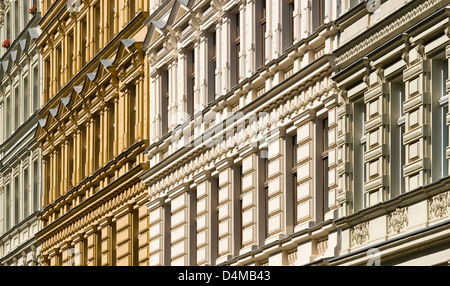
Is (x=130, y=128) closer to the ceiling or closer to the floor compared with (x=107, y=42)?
closer to the floor

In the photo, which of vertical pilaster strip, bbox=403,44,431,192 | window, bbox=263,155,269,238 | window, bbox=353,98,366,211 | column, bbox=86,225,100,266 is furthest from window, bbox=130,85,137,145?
vertical pilaster strip, bbox=403,44,431,192

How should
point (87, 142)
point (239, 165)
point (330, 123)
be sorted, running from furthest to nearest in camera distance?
point (87, 142) → point (239, 165) → point (330, 123)

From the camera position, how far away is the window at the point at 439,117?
987 inches

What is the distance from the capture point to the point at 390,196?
26.6 metres

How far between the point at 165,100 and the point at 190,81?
2.02m

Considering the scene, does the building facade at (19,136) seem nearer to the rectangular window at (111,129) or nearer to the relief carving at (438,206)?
the rectangular window at (111,129)

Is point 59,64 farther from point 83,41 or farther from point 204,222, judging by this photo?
point 204,222

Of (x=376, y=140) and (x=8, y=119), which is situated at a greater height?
(x=8, y=119)

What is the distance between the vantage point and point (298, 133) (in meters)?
30.7

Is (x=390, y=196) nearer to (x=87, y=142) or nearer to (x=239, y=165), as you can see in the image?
(x=239, y=165)

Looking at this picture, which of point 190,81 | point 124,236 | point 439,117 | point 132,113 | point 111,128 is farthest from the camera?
point 111,128

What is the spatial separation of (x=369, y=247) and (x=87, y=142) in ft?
70.6

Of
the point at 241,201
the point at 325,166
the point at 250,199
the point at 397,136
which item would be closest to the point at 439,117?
the point at 397,136
